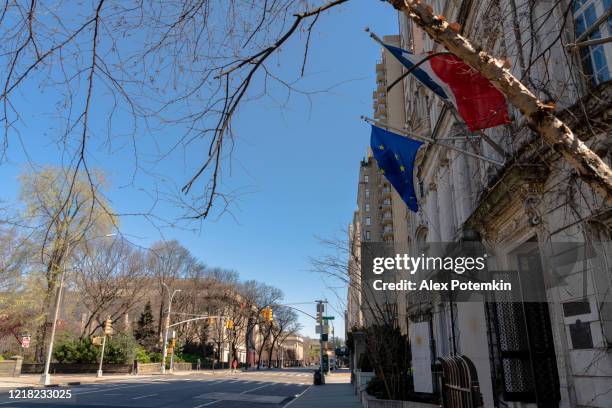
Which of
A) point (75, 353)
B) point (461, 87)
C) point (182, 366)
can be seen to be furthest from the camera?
point (182, 366)

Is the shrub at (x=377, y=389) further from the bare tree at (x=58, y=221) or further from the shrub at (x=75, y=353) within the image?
the shrub at (x=75, y=353)

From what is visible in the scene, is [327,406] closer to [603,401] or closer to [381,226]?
[603,401]

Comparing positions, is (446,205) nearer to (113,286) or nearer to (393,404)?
(393,404)

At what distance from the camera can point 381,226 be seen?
85688 millimetres

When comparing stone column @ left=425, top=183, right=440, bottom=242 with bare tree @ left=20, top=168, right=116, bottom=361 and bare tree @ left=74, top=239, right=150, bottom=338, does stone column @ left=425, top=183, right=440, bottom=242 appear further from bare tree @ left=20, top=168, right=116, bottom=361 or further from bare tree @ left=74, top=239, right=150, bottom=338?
bare tree @ left=74, top=239, right=150, bottom=338

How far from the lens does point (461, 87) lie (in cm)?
877

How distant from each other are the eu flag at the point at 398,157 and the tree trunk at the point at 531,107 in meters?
8.13

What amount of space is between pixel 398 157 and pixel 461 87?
299 centimetres

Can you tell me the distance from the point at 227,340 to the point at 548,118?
8952 cm

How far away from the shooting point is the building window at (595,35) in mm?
7664

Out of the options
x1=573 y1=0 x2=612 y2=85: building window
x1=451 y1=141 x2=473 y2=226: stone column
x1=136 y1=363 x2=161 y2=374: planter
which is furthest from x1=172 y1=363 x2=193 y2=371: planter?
x1=573 y1=0 x2=612 y2=85: building window

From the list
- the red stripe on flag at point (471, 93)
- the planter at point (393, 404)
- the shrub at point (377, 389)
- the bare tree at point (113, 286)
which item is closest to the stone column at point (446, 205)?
the shrub at point (377, 389)

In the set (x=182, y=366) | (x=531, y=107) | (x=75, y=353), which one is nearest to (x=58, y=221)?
(x=531, y=107)

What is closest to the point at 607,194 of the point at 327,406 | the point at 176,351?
the point at 327,406
